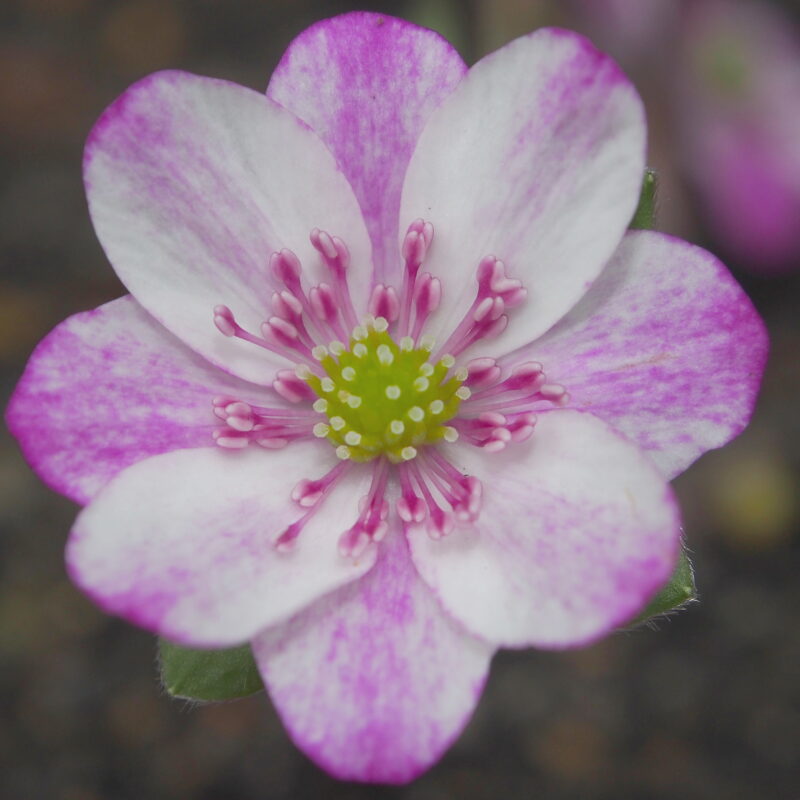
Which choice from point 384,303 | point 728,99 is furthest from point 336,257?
point 728,99

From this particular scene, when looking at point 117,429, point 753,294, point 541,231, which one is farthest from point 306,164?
point 753,294

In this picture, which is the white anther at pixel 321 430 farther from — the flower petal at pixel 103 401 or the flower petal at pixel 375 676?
the flower petal at pixel 375 676

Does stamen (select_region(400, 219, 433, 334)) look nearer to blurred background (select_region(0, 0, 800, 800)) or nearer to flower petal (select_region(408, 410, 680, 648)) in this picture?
flower petal (select_region(408, 410, 680, 648))

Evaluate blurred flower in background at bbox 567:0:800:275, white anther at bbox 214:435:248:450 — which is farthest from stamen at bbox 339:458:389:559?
blurred flower in background at bbox 567:0:800:275

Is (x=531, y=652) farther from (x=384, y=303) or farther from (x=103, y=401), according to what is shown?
(x=103, y=401)

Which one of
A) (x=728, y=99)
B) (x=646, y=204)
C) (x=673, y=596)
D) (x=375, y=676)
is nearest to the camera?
(x=375, y=676)

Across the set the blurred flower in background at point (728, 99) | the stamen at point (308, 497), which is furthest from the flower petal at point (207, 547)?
the blurred flower in background at point (728, 99)
